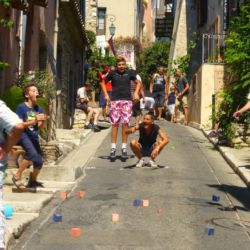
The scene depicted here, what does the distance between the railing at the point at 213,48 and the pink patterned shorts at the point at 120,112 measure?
31.1ft

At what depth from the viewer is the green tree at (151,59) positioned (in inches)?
2053

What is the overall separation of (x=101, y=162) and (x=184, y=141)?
4.69m

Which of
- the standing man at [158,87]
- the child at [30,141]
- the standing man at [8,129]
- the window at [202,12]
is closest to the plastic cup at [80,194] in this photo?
the child at [30,141]

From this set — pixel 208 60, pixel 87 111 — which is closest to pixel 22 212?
pixel 87 111

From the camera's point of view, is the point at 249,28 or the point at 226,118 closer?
the point at 249,28

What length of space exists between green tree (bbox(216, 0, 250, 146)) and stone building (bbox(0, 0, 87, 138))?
3929mm

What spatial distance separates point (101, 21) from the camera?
47.3 m

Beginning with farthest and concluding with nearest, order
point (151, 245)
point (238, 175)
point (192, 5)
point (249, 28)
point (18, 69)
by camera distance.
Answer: point (192, 5)
point (249, 28)
point (18, 69)
point (238, 175)
point (151, 245)

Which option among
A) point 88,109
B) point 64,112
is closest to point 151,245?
point 88,109

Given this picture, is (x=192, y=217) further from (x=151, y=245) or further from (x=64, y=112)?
(x=64, y=112)

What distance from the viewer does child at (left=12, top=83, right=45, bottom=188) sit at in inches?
348

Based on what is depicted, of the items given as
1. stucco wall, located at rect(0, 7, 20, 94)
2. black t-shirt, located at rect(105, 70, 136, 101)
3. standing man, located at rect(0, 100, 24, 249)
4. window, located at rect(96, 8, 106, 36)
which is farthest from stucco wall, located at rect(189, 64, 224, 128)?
window, located at rect(96, 8, 106, 36)

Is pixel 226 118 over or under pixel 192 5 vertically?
under

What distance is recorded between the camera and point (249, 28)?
1470 cm
